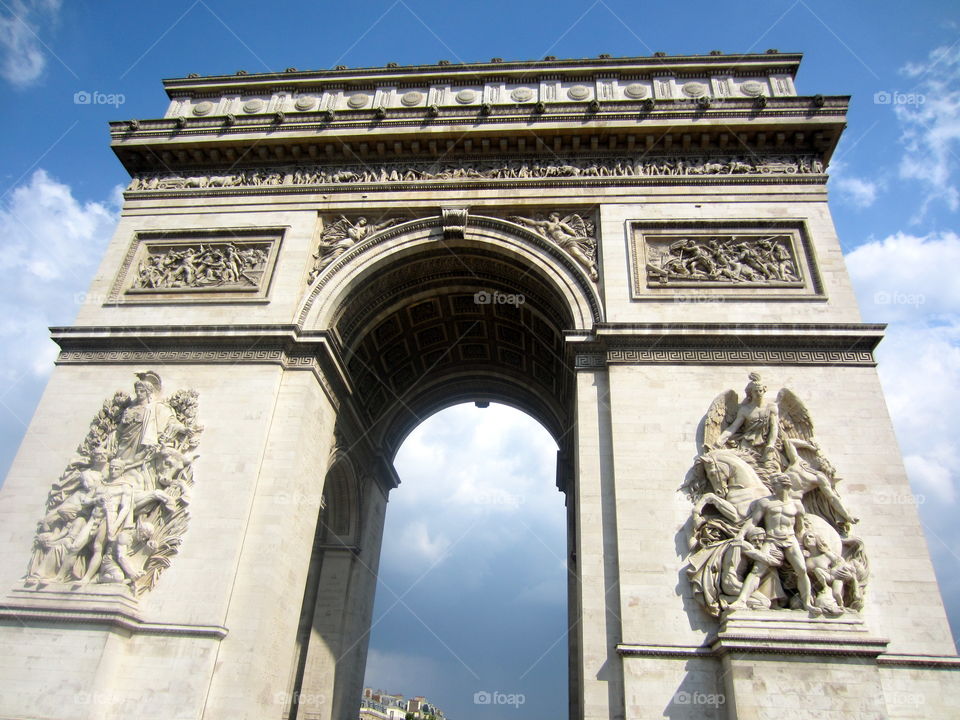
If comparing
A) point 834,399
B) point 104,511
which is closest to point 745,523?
point 834,399

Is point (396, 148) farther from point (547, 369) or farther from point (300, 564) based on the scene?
point (300, 564)

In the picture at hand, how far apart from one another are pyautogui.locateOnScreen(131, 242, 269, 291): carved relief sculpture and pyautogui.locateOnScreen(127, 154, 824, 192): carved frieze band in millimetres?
1842

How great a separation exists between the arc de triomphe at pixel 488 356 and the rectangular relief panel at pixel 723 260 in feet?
0.21

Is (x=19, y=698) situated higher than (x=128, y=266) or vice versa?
(x=128, y=266)

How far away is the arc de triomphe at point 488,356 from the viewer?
10.3 meters

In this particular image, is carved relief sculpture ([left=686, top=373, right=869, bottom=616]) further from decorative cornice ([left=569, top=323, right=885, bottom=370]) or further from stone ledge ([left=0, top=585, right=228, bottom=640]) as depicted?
stone ledge ([left=0, top=585, right=228, bottom=640])

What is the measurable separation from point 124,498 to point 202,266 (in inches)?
234

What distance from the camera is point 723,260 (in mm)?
14125

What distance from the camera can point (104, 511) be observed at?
11609mm

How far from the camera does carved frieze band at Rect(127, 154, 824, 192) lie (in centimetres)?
1537

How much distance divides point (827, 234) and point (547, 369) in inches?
306

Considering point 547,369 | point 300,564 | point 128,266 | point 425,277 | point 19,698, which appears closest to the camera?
point 19,698

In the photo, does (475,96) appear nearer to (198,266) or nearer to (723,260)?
(723,260)

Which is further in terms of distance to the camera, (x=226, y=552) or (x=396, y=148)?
(x=396, y=148)
